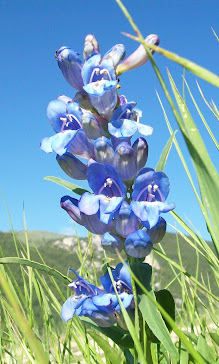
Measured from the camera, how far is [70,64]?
105cm

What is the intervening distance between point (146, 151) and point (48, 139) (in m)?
0.26

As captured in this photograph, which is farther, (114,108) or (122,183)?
(114,108)

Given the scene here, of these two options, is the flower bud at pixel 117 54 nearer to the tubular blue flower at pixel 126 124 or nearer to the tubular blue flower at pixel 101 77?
the tubular blue flower at pixel 101 77

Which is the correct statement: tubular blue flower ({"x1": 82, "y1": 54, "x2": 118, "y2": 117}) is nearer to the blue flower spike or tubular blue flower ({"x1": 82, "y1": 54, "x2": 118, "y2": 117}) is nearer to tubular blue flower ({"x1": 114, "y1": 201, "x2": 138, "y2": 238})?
the blue flower spike

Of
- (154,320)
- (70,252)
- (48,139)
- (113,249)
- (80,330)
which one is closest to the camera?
(154,320)

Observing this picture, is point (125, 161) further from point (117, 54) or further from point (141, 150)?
point (117, 54)

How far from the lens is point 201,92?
1546 millimetres

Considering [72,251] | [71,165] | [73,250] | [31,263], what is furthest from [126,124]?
[72,251]

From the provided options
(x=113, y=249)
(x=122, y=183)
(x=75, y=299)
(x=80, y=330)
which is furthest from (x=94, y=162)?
(x=80, y=330)

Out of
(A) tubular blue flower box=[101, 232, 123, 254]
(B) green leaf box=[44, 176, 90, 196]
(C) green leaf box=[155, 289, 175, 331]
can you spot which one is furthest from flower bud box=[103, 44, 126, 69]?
(C) green leaf box=[155, 289, 175, 331]

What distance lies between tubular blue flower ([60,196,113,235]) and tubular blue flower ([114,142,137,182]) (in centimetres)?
12

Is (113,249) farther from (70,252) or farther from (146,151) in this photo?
(70,252)

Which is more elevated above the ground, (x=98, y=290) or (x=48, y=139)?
(x=48, y=139)

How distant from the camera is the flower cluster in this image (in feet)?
3.09
